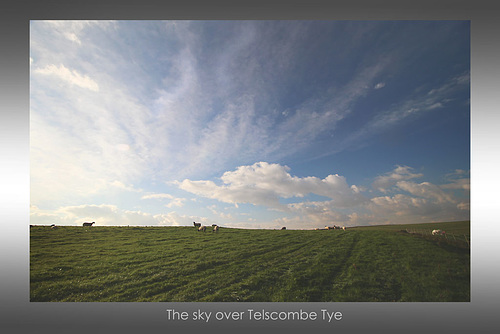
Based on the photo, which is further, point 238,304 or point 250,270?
point 250,270

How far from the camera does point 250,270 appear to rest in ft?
39.1

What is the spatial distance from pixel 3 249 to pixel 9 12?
1409cm

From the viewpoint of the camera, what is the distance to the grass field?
10.6 m

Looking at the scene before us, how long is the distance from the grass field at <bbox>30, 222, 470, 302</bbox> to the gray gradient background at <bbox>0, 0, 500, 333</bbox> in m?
0.58

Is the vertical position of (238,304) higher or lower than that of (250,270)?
lower

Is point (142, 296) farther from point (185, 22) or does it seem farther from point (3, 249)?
point (185, 22)

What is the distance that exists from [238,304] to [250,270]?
186 cm

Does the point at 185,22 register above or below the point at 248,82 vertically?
above

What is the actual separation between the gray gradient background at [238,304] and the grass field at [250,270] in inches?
22.8

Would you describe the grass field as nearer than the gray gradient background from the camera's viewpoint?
No

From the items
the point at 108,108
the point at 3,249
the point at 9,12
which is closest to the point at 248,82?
the point at 108,108

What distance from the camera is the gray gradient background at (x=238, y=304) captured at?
34.6ft

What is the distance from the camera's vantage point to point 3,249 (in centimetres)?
1189

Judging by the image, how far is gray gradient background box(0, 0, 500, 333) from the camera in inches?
415
